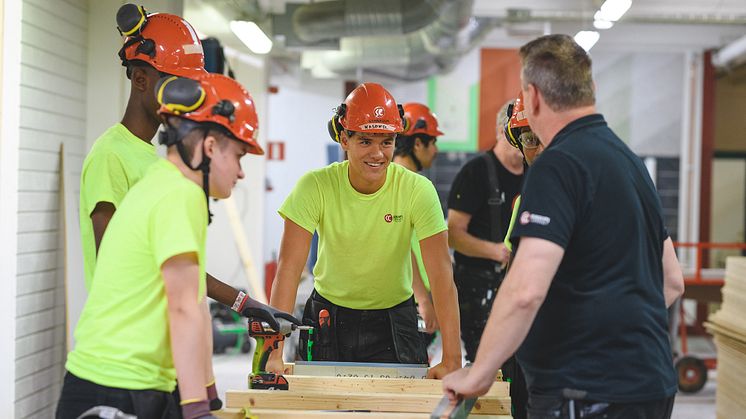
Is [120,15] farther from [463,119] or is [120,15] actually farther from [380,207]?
[463,119]

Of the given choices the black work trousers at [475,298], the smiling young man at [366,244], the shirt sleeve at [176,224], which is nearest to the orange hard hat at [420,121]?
the black work trousers at [475,298]

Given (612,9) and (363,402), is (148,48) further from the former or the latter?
(612,9)

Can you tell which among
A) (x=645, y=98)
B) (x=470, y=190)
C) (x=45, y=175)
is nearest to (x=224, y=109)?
(x=470, y=190)

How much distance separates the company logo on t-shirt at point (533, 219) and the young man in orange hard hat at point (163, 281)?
75 centimetres

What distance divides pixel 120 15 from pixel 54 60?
245cm

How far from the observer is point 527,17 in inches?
413

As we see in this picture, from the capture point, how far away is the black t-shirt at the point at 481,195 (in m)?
4.62

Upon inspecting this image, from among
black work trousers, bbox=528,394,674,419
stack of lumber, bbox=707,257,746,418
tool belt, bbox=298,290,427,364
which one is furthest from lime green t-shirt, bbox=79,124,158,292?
stack of lumber, bbox=707,257,746,418

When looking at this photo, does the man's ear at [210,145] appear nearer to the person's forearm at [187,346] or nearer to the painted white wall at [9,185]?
the person's forearm at [187,346]

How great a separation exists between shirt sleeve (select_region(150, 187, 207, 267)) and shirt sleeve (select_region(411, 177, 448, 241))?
139 cm

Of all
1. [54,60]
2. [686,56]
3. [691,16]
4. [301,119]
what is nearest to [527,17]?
[691,16]

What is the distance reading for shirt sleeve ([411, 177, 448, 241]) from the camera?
3.41 metres

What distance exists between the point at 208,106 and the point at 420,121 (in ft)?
9.91

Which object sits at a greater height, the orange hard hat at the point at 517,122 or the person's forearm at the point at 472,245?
the orange hard hat at the point at 517,122
